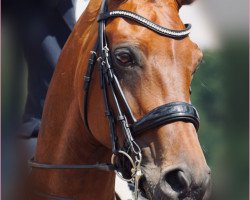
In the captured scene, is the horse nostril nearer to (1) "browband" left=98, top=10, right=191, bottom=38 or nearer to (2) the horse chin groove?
(2) the horse chin groove

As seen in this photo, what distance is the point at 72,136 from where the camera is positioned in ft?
7.16

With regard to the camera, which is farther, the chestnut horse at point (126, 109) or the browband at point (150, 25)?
the browband at point (150, 25)

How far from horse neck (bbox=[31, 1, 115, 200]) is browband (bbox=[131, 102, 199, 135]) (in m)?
0.40

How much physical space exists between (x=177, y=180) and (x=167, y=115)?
0.21 metres

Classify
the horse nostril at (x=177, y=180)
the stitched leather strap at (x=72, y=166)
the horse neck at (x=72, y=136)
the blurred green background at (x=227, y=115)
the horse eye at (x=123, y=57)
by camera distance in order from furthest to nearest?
1. the blurred green background at (x=227, y=115)
2. the horse neck at (x=72, y=136)
3. the stitched leather strap at (x=72, y=166)
4. the horse eye at (x=123, y=57)
5. the horse nostril at (x=177, y=180)

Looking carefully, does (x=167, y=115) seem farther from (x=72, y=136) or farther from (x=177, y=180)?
(x=72, y=136)

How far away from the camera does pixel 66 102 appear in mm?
2234

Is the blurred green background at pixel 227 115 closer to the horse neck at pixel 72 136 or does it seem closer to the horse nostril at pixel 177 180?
the horse neck at pixel 72 136

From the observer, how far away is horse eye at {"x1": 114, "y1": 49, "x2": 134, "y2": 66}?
1859mm

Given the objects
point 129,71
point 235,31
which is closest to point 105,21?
point 129,71

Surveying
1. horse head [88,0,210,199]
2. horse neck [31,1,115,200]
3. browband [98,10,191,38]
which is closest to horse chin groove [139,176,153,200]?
horse head [88,0,210,199]

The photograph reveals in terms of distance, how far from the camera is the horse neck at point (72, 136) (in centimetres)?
217

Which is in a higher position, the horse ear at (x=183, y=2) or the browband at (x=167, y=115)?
the horse ear at (x=183, y=2)

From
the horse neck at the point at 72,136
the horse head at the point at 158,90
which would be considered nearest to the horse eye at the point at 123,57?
the horse head at the point at 158,90
